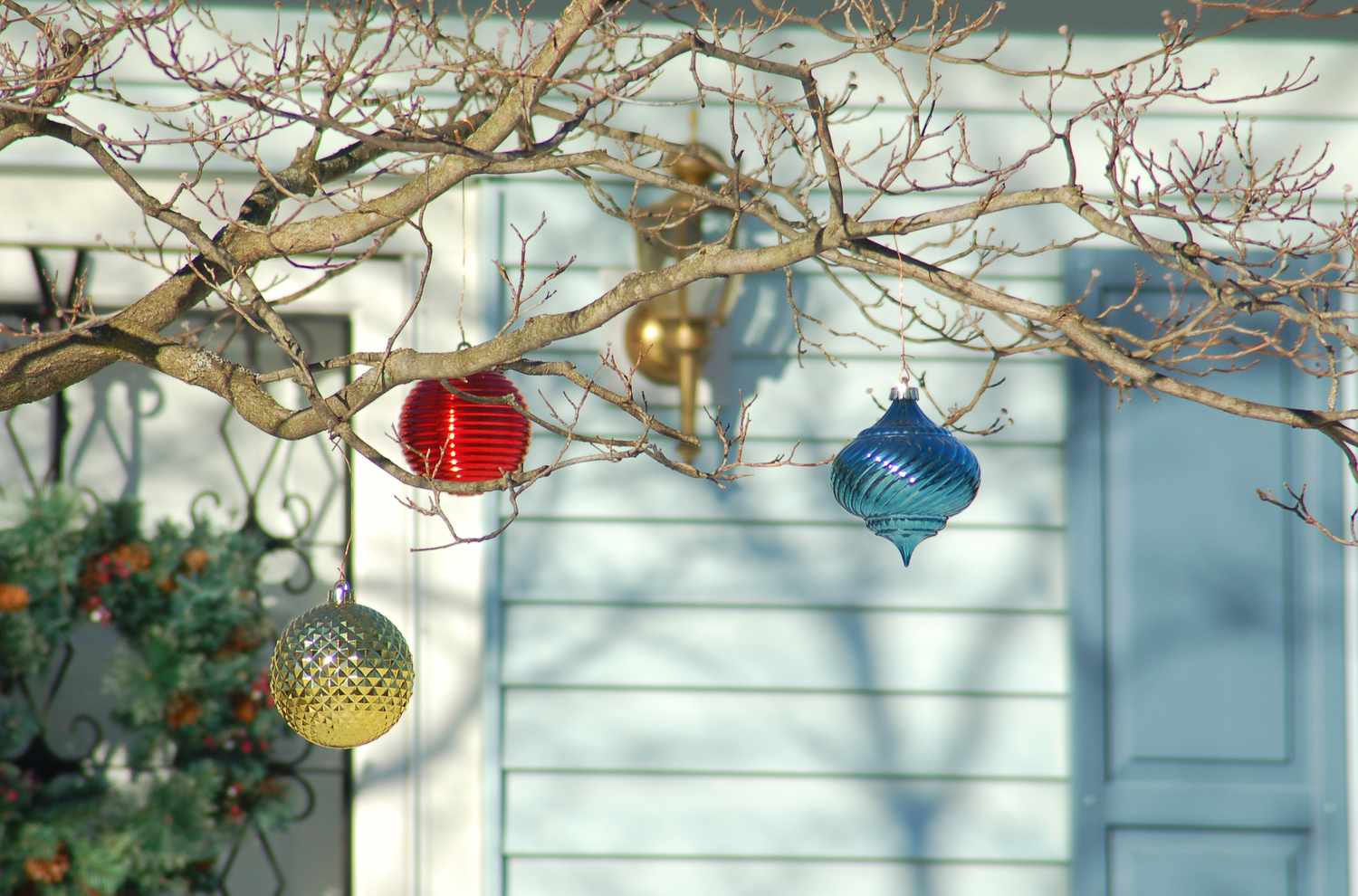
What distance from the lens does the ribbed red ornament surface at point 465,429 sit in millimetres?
2174

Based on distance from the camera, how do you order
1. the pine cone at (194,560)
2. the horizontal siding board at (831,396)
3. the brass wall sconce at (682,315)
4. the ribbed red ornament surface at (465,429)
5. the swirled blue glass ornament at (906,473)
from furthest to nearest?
the horizontal siding board at (831,396)
the pine cone at (194,560)
the brass wall sconce at (682,315)
the ribbed red ornament surface at (465,429)
the swirled blue glass ornament at (906,473)

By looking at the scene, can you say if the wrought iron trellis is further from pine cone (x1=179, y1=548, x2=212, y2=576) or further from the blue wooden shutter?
the blue wooden shutter

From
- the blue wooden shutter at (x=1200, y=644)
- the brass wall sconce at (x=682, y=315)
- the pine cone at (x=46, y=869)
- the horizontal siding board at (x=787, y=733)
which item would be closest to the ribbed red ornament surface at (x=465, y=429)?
the brass wall sconce at (x=682, y=315)

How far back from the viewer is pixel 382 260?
3502 mm

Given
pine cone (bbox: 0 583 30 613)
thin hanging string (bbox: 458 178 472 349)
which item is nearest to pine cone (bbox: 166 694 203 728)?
pine cone (bbox: 0 583 30 613)

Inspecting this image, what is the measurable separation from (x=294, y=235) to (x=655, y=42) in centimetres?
174

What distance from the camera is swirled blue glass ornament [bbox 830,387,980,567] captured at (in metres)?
1.95

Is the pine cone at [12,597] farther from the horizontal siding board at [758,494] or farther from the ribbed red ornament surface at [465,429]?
the ribbed red ornament surface at [465,429]

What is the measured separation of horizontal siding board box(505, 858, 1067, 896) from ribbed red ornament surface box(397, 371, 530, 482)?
1424mm

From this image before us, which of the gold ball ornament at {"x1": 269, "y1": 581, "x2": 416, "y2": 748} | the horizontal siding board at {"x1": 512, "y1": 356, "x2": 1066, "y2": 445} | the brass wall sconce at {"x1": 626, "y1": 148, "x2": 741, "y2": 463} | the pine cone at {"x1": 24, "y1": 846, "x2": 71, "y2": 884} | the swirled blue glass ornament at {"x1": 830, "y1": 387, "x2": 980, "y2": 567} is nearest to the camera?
the swirled blue glass ornament at {"x1": 830, "y1": 387, "x2": 980, "y2": 567}

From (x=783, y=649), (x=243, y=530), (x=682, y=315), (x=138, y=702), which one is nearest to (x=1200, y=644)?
(x=783, y=649)

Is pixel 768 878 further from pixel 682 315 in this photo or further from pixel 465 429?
pixel 465 429

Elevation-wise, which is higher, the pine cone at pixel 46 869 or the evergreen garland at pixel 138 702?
the evergreen garland at pixel 138 702

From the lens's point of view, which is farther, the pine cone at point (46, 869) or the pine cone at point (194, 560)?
the pine cone at point (194, 560)
